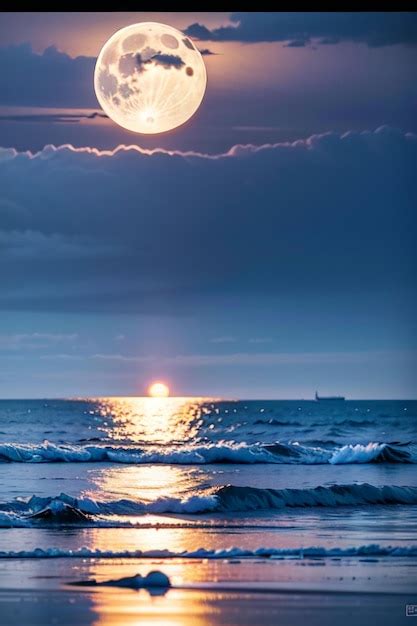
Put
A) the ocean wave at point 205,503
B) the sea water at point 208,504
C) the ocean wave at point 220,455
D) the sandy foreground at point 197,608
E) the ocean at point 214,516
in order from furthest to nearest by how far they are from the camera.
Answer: the ocean wave at point 220,455 < the ocean wave at point 205,503 < the sea water at point 208,504 < the ocean at point 214,516 < the sandy foreground at point 197,608

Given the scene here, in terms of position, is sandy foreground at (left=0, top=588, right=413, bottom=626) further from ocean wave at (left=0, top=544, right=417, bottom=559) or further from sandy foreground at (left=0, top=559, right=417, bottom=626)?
ocean wave at (left=0, top=544, right=417, bottom=559)

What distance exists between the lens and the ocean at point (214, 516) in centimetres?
477

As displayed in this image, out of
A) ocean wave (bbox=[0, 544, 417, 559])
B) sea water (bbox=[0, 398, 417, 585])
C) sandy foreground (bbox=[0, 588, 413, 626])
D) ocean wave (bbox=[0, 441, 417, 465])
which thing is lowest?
sandy foreground (bbox=[0, 588, 413, 626])

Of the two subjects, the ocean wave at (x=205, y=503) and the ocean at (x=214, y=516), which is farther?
the ocean wave at (x=205, y=503)

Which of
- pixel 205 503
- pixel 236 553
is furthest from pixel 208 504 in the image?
pixel 236 553

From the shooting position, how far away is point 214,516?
22.0 ft

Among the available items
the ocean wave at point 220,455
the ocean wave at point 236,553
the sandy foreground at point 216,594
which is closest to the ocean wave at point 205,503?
the ocean wave at point 236,553

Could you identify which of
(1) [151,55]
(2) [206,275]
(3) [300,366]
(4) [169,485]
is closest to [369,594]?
(1) [151,55]

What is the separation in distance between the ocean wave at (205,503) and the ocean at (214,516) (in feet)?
0.04

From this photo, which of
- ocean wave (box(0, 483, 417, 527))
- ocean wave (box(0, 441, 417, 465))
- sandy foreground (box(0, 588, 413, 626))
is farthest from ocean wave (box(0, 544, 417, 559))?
ocean wave (box(0, 441, 417, 465))

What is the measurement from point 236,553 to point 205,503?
1.86 m

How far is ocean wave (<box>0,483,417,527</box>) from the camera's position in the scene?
636cm

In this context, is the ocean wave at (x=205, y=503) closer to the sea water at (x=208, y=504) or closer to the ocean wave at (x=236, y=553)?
the sea water at (x=208, y=504)

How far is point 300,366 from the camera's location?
49.9 feet
